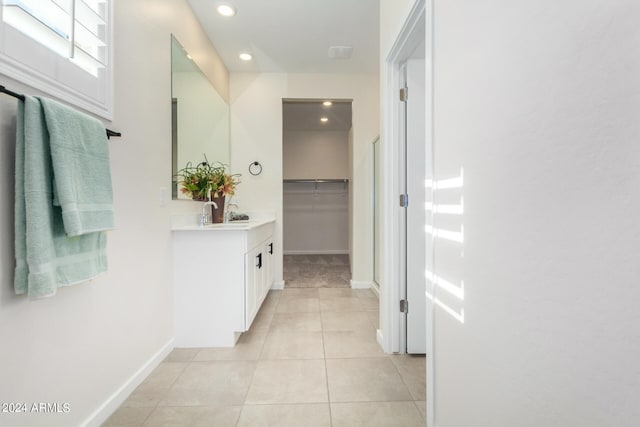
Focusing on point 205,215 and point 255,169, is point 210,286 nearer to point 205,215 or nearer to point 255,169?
point 205,215

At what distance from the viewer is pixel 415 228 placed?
196cm

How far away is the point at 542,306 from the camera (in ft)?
2.21

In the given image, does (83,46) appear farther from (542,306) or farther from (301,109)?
(301,109)

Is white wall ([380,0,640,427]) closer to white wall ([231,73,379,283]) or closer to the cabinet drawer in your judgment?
the cabinet drawer

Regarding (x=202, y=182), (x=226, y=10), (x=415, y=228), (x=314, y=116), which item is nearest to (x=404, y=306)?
(x=415, y=228)

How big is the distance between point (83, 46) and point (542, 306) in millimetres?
1920

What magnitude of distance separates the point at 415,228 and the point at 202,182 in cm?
177

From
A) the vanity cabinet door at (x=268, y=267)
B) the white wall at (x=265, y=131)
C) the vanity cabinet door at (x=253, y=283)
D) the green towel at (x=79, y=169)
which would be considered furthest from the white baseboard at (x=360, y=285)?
the green towel at (x=79, y=169)

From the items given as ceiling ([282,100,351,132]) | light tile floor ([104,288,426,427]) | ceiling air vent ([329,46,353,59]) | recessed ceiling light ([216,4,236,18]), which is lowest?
light tile floor ([104,288,426,427])

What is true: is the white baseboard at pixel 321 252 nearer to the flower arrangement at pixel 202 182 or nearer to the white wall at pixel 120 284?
the flower arrangement at pixel 202 182

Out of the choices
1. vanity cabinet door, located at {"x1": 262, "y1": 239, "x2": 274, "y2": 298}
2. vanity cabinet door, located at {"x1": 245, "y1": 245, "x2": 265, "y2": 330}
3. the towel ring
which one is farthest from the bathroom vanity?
the towel ring

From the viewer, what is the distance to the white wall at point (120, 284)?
969 millimetres

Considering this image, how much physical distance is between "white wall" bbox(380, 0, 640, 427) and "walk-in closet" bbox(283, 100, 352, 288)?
448 centimetres

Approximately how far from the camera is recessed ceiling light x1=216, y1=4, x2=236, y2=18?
7.99 ft
